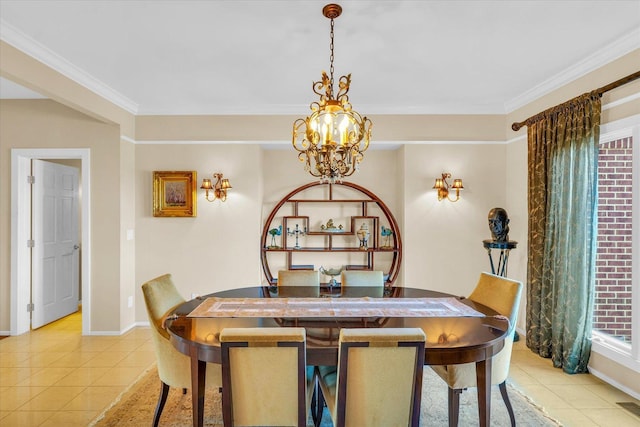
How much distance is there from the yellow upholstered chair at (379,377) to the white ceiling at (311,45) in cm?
195

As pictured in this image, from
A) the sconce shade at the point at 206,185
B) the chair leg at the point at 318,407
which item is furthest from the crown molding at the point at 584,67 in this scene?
the sconce shade at the point at 206,185

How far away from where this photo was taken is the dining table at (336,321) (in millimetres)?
1698

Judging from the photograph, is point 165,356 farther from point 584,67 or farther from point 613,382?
point 584,67

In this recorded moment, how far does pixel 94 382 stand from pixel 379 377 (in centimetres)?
251

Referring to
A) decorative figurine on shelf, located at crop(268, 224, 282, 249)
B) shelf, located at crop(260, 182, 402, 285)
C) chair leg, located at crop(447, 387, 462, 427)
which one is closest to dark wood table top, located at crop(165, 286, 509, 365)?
chair leg, located at crop(447, 387, 462, 427)

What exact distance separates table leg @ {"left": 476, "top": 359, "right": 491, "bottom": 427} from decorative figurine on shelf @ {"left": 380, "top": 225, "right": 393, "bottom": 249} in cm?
251

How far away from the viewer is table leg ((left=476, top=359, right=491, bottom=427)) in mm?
1840

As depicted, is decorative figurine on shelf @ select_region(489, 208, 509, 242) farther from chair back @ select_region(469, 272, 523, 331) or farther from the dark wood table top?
the dark wood table top

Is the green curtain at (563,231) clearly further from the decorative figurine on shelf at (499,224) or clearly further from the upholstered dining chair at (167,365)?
the upholstered dining chair at (167,365)

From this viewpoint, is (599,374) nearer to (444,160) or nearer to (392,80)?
(444,160)

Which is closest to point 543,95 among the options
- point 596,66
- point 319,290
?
point 596,66

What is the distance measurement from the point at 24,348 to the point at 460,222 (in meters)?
4.86

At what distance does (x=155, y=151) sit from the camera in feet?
13.8

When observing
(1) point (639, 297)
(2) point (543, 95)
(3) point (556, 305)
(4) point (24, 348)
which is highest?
(2) point (543, 95)
